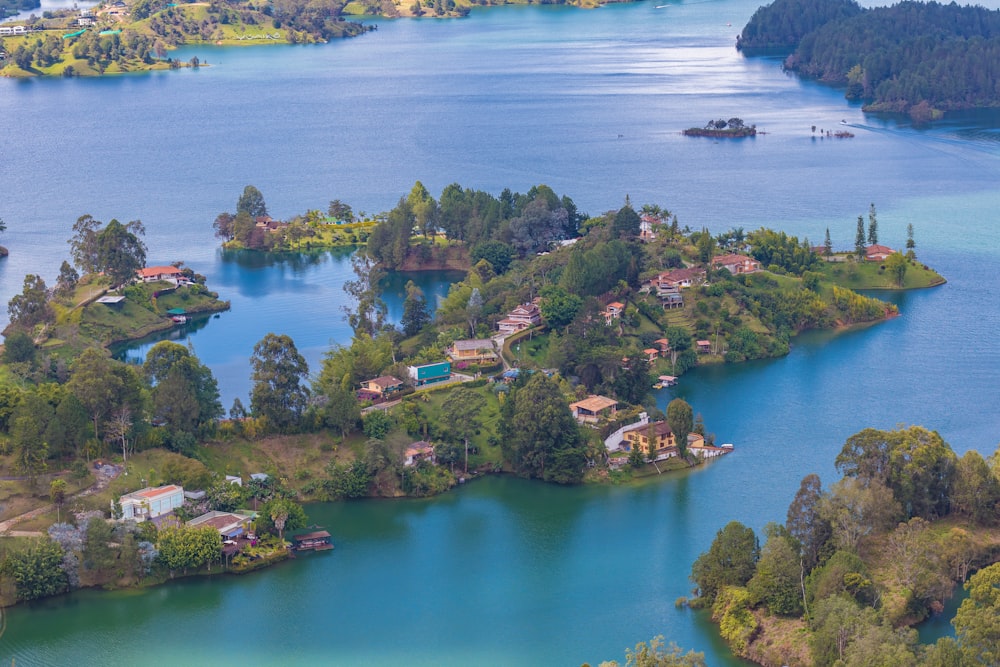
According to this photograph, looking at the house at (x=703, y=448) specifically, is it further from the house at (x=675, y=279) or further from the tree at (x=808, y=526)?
the house at (x=675, y=279)

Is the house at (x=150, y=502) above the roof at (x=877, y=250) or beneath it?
beneath

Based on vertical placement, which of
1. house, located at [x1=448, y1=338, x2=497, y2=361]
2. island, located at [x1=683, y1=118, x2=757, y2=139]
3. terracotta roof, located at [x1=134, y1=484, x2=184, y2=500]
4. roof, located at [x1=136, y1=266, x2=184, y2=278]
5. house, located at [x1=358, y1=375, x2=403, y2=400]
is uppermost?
island, located at [x1=683, y1=118, x2=757, y2=139]

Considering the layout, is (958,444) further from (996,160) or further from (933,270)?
(996,160)

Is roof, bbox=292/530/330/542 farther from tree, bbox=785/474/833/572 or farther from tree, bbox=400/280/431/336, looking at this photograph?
tree, bbox=400/280/431/336

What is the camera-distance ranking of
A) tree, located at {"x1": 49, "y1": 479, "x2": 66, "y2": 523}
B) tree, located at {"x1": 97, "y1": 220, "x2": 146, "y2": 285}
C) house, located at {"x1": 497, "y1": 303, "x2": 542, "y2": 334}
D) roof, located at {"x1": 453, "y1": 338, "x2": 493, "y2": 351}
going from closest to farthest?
tree, located at {"x1": 49, "y1": 479, "x2": 66, "y2": 523}, roof, located at {"x1": 453, "y1": 338, "x2": 493, "y2": 351}, house, located at {"x1": 497, "y1": 303, "x2": 542, "y2": 334}, tree, located at {"x1": 97, "y1": 220, "x2": 146, "y2": 285}


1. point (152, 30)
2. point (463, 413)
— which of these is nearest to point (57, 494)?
point (463, 413)

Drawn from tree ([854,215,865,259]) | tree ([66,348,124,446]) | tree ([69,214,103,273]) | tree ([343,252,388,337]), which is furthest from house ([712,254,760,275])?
tree ([66,348,124,446])

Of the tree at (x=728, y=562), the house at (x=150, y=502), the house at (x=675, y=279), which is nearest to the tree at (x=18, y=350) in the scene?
the house at (x=150, y=502)
